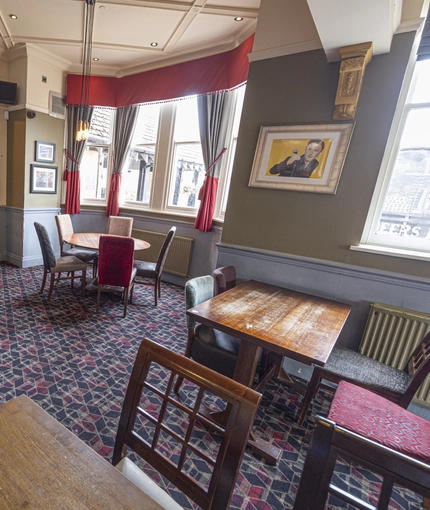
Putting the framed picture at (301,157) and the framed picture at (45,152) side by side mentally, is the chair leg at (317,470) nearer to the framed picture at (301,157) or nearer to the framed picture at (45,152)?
the framed picture at (301,157)

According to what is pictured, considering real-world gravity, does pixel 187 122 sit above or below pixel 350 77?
above

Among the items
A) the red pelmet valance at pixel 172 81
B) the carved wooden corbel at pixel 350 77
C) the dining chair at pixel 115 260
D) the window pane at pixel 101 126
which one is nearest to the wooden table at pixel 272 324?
the dining chair at pixel 115 260

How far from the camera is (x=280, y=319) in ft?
5.11

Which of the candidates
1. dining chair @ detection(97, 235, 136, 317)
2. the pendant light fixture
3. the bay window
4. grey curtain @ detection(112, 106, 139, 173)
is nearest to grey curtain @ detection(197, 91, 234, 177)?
the bay window

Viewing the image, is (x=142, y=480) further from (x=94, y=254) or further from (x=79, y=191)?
(x=79, y=191)

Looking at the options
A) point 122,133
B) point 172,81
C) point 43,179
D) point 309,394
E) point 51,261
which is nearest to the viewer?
point 309,394

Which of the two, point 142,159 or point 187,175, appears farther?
point 142,159

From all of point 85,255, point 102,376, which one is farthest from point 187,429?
point 85,255

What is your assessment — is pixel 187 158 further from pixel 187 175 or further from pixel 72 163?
pixel 72 163

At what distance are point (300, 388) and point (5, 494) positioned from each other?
1.95m

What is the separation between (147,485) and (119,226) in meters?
3.67

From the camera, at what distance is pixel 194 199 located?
13.6 ft

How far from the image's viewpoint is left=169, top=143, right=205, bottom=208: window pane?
13.4 ft

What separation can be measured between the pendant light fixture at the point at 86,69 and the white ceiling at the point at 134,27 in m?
0.06
